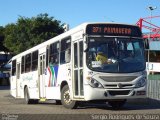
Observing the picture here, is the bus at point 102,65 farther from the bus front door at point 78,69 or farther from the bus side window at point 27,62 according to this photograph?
the bus side window at point 27,62

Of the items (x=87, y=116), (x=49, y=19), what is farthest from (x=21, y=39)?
(x=87, y=116)

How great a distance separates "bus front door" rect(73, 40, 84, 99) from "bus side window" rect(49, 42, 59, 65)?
2216 millimetres

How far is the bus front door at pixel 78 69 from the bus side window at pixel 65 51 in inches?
23.4

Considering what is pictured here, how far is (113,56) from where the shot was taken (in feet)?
50.1

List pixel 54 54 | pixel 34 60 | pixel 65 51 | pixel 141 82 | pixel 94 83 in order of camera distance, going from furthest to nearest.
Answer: pixel 34 60 → pixel 54 54 → pixel 65 51 → pixel 141 82 → pixel 94 83

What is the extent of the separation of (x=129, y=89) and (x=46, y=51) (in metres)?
5.96

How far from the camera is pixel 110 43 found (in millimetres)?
15477

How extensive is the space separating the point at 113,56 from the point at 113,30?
1.04 metres

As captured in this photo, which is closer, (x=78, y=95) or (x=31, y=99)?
(x=78, y=95)

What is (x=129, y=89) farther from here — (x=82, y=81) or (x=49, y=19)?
(x=49, y=19)

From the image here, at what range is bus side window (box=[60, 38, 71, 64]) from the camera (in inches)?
658

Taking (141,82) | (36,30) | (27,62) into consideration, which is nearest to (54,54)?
(141,82)

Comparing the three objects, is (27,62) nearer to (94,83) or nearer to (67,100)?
(67,100)

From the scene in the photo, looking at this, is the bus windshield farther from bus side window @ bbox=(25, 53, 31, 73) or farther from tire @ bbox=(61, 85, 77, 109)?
bus side window @ bbox=(25, 53, 31, 73)
